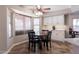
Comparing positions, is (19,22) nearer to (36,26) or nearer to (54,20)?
(36,26)

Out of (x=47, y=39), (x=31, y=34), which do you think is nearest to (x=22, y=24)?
(x=31, y=34)

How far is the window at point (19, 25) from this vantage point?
2271 millimetres

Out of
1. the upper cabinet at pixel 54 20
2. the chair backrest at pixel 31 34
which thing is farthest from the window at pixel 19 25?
the upper cabinet at pixel 54 20

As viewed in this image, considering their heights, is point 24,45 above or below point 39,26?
below

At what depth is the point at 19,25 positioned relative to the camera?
229 centimetres

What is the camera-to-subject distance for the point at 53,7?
2.21 m

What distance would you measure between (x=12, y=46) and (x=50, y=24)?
2.90 ft

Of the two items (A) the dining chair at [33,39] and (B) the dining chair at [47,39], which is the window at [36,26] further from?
(B) the dining chair at [47,39]

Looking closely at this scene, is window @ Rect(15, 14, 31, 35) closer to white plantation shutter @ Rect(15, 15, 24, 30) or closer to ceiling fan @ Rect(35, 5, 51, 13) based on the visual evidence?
white plantation shutter @ Rect(15, 15, 24, 30)

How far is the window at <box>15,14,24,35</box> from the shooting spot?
7.45 ft
